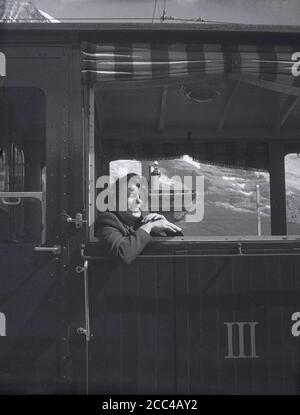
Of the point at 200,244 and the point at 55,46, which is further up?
the point at 55,46

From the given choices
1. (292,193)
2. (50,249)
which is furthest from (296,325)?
(292,193)

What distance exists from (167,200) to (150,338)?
5.28ft

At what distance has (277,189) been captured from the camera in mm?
4895

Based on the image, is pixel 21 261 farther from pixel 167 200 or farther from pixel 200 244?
pixel 167 200

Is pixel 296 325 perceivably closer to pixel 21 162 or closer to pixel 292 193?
pixel 292 193

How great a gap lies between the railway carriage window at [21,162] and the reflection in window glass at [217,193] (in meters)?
0.86

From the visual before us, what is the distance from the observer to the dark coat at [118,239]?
311 centimetres

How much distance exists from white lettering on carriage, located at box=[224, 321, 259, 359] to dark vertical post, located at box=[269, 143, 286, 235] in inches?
71.2

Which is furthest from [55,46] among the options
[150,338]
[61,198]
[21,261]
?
[150,338]

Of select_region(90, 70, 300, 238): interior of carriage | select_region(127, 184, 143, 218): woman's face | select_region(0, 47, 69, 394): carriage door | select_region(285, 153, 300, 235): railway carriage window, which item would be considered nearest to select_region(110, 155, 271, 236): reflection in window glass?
select_region(90, 70, 300, 238): interior of carriage

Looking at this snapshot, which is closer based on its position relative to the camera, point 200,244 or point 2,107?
point 200,244

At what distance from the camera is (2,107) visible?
3619mm

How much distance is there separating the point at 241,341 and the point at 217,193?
1742mm

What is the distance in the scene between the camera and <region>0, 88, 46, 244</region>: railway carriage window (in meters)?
3.67
